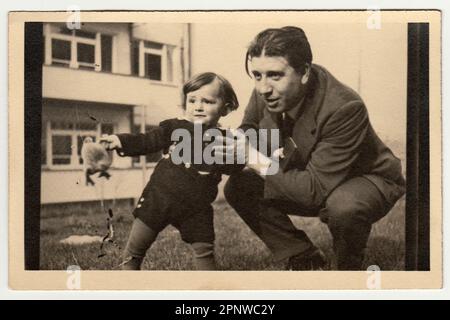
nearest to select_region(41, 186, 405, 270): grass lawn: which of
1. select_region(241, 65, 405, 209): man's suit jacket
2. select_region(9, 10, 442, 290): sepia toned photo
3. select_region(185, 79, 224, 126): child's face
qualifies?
select_region(9, 10, 442, 290): sepia toned photo

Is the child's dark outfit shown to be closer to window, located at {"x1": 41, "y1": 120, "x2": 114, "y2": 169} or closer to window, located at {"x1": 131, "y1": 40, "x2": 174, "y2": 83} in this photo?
window, located at {"x1": 41, "y1": 120, "x2": 114, "y2": 169}

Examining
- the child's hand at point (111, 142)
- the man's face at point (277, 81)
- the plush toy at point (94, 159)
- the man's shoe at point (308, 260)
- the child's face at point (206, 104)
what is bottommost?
the man's shoe at point (308, 260)

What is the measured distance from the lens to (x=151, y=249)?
2152 mm

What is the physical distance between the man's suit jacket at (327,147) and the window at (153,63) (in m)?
0.44

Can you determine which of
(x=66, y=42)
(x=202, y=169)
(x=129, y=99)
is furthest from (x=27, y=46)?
(x=202, y=169)

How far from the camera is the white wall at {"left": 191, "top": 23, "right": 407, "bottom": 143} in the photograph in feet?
7.03

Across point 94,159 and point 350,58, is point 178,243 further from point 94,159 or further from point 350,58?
point 350,58

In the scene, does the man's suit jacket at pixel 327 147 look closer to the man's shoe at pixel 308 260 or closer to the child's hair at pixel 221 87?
the child's hair at pixel 221 87

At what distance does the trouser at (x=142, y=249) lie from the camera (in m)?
2.14

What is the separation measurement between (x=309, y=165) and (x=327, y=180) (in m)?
0.11

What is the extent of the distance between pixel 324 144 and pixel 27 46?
1.50 meters

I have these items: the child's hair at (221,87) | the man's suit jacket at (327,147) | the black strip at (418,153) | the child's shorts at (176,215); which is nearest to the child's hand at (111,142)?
the child's shorts at (176,215)

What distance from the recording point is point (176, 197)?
6.92 feet
